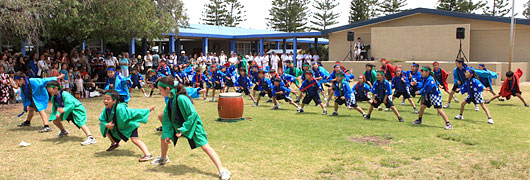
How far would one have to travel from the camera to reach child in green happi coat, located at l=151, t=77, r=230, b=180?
5559 millimetres

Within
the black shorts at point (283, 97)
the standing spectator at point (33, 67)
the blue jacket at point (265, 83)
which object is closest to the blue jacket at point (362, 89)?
the black shorts at point (283, 97)

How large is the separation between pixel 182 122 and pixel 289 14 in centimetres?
5429

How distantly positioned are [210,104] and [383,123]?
20.4 ft

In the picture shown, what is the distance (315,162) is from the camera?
6.32 meters

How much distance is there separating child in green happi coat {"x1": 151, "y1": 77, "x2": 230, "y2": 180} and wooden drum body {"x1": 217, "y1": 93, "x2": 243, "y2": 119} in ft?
13.1

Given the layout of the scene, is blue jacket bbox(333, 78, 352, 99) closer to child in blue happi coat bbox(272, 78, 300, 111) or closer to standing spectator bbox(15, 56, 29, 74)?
child in blue happi coat bbox(272, 78, 300, 111)

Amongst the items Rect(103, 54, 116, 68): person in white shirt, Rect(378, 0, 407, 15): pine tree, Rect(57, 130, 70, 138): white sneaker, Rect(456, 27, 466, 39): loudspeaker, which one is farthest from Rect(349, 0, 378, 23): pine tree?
Rect(57, 130, 70, 138): white sneaker

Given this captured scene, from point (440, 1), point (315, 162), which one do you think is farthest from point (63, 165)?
point (440, 1)

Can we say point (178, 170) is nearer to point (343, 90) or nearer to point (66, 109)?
point (66, 109)

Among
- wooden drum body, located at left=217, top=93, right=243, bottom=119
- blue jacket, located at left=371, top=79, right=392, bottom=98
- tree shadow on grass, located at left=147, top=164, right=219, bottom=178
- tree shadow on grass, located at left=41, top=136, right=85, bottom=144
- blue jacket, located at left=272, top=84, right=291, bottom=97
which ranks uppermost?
blue jacket, located at left=371, top=79, right=392, bottom=98

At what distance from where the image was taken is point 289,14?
5872 centimetres

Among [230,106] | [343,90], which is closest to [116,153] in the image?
[230,106]

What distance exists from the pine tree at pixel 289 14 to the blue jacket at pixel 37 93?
51287 mm

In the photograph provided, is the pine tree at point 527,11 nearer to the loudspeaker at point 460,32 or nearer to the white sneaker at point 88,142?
the loudspeaker at point 460,32
